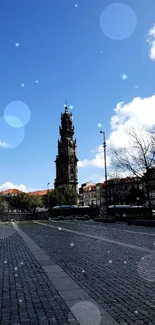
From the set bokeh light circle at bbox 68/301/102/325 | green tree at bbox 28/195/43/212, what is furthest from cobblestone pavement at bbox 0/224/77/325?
green tree at bbox 28/195/43/212

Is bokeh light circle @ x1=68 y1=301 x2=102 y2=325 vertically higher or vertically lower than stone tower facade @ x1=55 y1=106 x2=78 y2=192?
lower

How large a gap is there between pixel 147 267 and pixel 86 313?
413 cm

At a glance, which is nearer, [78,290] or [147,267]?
[78,290]

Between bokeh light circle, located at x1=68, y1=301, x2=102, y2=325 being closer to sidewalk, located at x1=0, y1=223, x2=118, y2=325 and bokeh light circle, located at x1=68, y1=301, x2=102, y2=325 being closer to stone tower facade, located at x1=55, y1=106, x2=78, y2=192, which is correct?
sidewalk, located at x1=0, y1=223, x2=118, y2=325

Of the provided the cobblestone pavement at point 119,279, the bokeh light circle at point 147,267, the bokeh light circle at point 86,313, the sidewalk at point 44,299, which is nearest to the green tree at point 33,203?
the cobblestone pavement at point 119,279

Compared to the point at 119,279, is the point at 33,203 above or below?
above

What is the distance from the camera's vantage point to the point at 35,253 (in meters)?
12.1

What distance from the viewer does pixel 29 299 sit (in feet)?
19.3

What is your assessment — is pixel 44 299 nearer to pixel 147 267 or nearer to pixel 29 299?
pixel 29 299

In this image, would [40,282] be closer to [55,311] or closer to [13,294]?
[13,294]

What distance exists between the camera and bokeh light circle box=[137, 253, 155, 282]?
754 cm

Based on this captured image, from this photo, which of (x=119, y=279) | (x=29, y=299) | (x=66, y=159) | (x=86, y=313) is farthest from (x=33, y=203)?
(x=86, y=313)

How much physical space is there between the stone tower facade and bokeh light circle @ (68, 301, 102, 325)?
128206 millimetres

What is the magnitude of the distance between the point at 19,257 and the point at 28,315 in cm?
656
